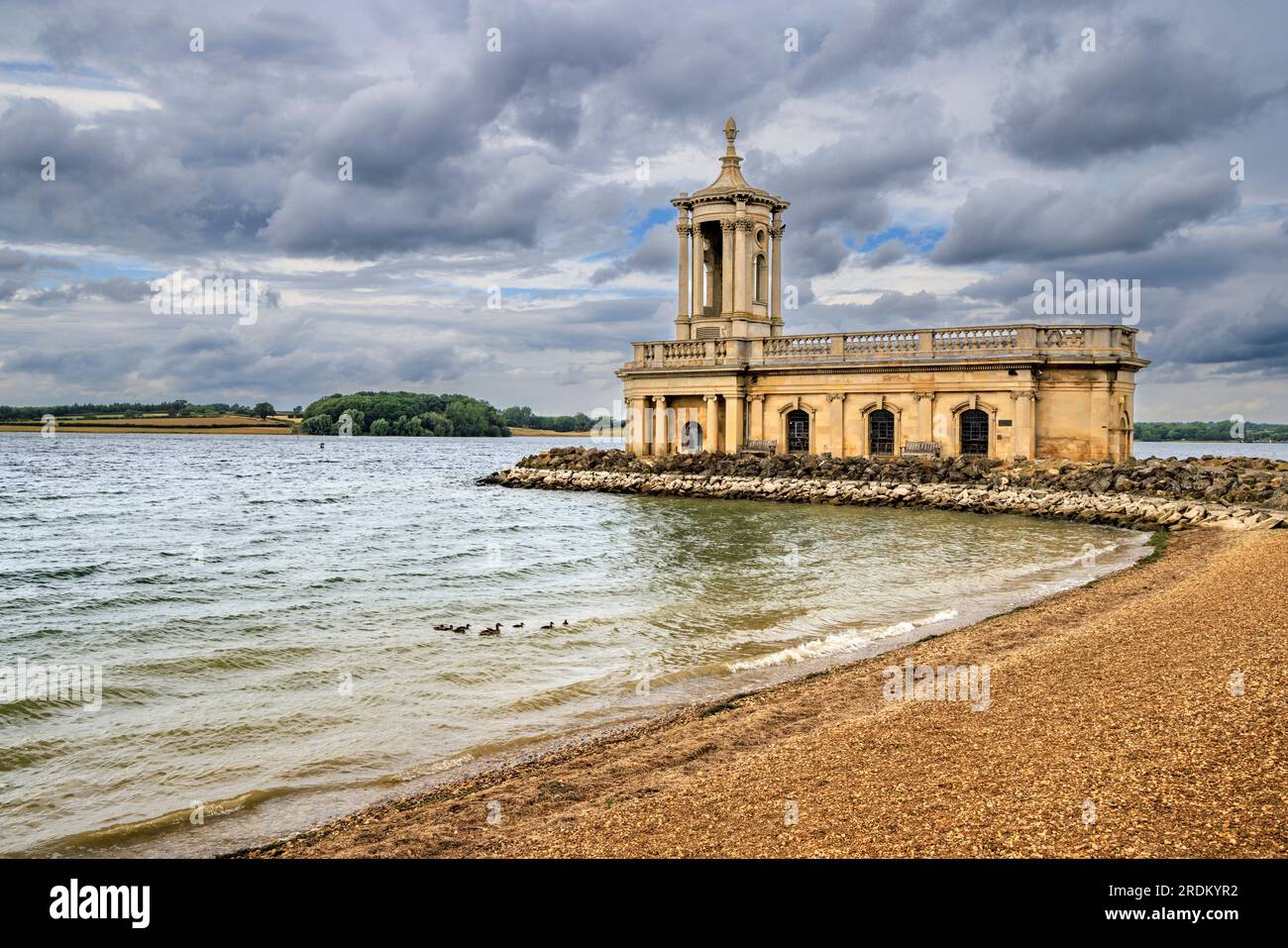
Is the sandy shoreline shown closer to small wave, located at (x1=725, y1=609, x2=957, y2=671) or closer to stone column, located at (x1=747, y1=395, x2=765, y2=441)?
small wave, located at (x1=725, y1=609, x2=957, y2=671)

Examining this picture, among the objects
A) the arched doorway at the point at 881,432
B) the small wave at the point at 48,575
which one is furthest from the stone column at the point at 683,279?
the small wave at the point at 48,575

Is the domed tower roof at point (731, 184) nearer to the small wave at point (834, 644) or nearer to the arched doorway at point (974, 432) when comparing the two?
the arched doorway at point (974, 432)

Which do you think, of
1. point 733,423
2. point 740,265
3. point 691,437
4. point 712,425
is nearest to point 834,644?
point 733,423

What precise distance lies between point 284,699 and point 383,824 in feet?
17.2

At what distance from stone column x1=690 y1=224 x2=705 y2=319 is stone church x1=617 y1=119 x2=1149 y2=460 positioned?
83 millimetres

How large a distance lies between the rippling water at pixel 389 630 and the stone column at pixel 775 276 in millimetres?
19967

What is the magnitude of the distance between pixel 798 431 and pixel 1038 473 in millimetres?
13655

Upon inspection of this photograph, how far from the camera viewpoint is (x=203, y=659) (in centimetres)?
1462

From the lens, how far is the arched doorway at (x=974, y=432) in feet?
143

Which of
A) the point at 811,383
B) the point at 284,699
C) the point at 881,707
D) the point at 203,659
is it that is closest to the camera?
the point at 881,707

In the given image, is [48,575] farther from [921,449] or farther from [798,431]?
[921,449]
